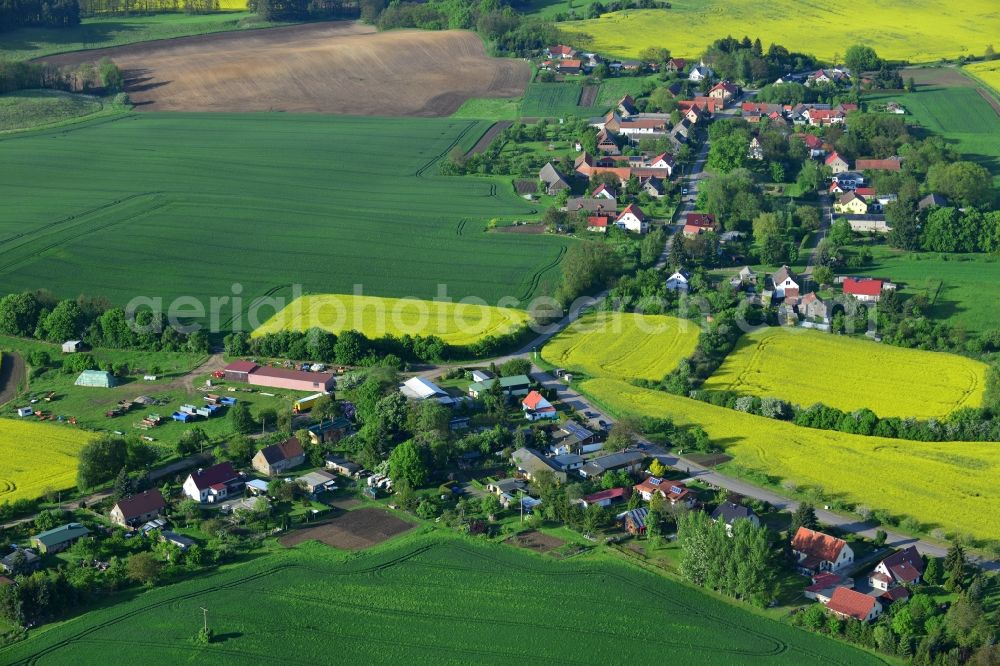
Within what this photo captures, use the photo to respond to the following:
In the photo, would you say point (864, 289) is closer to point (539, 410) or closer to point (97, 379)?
point (539, 410)

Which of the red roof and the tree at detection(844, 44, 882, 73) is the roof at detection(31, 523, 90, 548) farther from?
the tree at detection(844, 44, 882, 73)

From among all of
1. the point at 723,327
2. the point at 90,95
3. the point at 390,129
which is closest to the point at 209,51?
the point at 90,95

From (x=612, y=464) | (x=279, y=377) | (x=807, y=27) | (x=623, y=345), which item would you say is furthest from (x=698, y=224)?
A: (x=807, y=27)

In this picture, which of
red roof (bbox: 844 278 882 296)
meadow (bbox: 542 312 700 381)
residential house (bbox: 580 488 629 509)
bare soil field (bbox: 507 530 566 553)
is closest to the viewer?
bare soil field (bbox: 507 530 566 553)

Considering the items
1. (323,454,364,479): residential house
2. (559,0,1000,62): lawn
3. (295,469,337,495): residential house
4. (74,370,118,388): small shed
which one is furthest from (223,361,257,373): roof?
(559,0,1000,62): lawn

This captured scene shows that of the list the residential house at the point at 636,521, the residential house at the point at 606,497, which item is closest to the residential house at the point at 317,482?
the residential house at the point at 606,497

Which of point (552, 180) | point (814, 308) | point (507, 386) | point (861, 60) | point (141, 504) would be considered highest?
point (861, 60)

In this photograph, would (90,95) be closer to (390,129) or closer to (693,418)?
(390,129)
